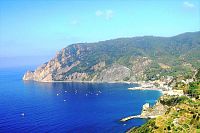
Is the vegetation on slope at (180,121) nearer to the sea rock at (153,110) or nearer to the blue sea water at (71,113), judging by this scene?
the blue sea water at (71,113)

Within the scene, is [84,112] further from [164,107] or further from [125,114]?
[164,107]

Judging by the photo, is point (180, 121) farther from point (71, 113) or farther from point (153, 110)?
point (71, 113)

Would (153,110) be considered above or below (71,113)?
above

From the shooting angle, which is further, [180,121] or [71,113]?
[71,113]

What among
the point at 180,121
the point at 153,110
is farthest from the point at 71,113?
the point at 180,121

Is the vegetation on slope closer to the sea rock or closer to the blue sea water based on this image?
the blue sea water

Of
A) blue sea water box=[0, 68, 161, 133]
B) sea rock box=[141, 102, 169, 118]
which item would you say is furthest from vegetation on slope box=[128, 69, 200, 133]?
sea rock box=[141, 102, 169, 118]

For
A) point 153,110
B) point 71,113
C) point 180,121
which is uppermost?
point 180,121

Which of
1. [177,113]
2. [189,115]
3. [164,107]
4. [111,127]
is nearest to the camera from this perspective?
[189,115]

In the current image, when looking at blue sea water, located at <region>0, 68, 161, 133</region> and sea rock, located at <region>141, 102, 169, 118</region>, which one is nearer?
blue sea water, located at <region>0, 68, 161, 133</region>

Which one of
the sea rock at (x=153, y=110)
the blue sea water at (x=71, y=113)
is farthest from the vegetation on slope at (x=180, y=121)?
the sea rock at (x=153, y=110)

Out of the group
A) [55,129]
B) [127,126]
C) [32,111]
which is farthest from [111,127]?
[32,111]
